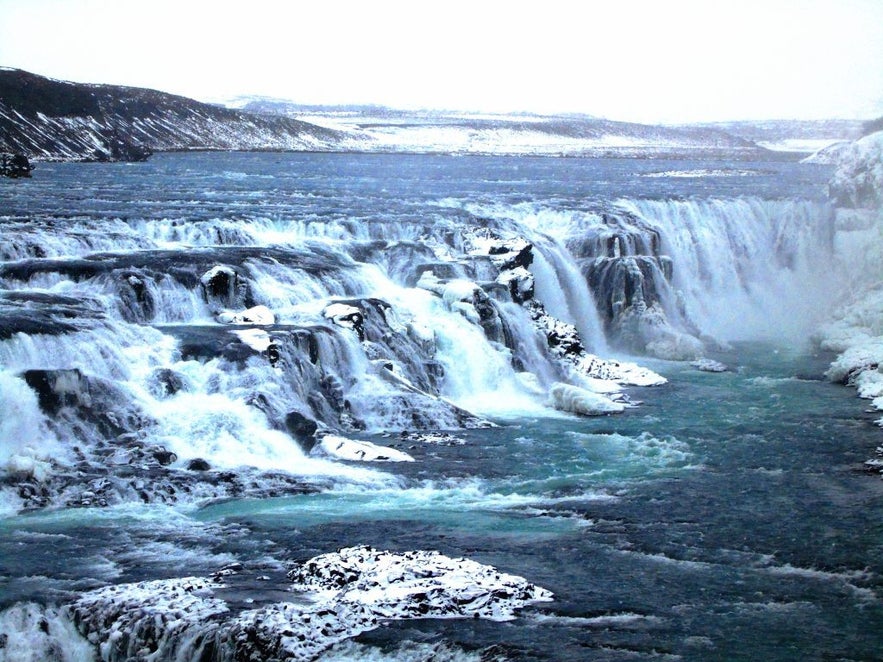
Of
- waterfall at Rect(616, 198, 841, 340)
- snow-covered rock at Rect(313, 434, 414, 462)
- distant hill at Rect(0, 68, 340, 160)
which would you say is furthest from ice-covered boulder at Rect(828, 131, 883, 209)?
distant hill at Rect(0, 68, 340, 160)

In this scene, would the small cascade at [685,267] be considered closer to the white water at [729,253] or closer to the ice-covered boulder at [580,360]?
the white water at [729,253]

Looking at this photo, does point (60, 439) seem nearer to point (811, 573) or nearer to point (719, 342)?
point (811, 573)

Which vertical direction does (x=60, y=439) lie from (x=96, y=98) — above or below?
below

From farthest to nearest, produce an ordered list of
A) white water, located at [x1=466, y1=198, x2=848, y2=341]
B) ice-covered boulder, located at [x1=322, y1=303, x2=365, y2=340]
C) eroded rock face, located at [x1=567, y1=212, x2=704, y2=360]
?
white water, located at [x1=466, y1=198, x2=848, y2=341] < eroded rock face, located at [x1=567, y1=212, x2=704, y2=360] < ice-covered boulder, located at [x1=322, y1=303, x2=365, y2=340]

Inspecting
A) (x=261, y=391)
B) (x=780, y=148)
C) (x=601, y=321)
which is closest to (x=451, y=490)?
(x=261, y=391)

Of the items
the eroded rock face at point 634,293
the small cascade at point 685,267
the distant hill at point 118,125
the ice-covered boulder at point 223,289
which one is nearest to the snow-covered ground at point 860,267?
the small cascade at point 685,267

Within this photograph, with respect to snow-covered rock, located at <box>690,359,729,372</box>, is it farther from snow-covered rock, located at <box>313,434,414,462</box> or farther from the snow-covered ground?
snow-covered rock, located at <box>313,434,414,462</box>

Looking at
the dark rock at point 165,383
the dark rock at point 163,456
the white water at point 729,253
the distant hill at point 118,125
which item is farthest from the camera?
the distant hill at point 118,125
